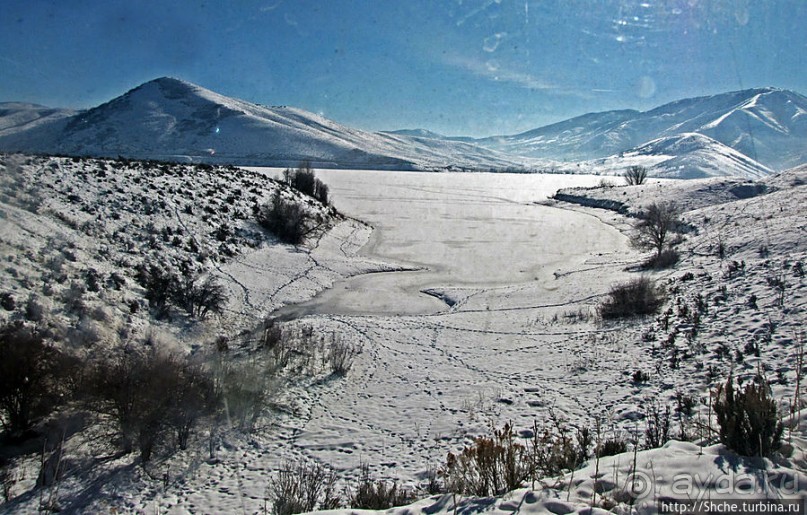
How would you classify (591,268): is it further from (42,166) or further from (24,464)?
(42,166)

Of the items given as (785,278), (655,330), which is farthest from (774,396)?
(785,278)

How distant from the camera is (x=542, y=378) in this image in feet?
34.4

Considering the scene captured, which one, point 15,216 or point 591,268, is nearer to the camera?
point 15,216

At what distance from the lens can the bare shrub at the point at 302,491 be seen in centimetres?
550

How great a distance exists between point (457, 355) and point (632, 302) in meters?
6.71

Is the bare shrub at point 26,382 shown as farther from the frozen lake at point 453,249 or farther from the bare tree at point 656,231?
the bare tree at point 656,231

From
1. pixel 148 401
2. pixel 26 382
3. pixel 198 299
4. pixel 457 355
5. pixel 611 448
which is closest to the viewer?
pixel 611 448

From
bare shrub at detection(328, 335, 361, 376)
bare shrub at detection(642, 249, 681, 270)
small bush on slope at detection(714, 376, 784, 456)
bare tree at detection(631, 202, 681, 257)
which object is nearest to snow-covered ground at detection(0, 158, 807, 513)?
small bush on slope at detection(714, 376, 784, 456)

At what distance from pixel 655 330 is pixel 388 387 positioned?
756cm

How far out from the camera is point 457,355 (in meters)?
12.5

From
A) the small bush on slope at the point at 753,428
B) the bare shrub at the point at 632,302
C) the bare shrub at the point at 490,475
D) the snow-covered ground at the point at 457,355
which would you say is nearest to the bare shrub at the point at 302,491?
the snow-covered ground at the point at 457,355

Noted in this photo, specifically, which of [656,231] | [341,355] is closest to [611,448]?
[341,355]

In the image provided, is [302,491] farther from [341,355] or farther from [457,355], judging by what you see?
[457,355]

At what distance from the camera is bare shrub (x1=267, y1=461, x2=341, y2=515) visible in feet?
18.1
